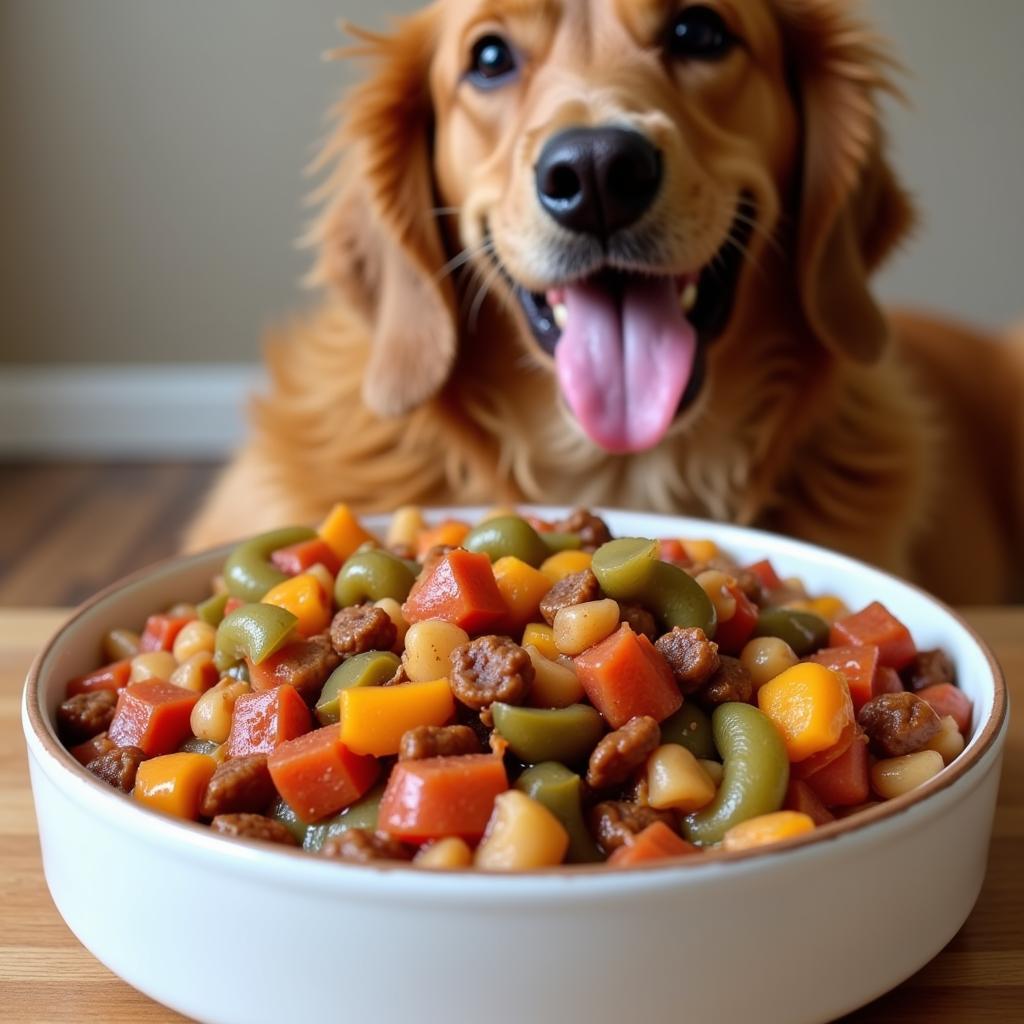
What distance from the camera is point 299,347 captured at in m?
2.24

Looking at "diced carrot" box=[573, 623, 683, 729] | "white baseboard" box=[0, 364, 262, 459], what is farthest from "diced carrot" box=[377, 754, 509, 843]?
"white baseboard" box=[0, 364, 262, 459]

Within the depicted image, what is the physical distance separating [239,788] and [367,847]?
0.12 metres

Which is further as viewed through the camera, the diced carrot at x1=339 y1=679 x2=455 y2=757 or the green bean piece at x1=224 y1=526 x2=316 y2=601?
the green bean piece at x1=224 y1=526 x2=316 y2=601

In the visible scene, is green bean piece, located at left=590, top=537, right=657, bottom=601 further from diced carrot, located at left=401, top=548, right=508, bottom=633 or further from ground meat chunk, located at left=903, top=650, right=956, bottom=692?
ground meat chunk, located at left=903, top=650, right=956, bottom=692

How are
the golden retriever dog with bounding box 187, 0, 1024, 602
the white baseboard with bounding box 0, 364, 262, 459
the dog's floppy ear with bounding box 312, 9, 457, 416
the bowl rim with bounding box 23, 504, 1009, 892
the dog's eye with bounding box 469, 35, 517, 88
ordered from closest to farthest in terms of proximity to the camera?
1. the bowl rim with bounding box 23, 504, 1009, 892
2. the golden retriever dog with bounding box 187, 0, 1024, 602
3. the dog's eye with bounding box 469, 35, 517, 88
4. the dog's floppy ear with bounding box 312, 9, 457, 416
5. the white baseboard with bounding box 0, 364, 262, 459

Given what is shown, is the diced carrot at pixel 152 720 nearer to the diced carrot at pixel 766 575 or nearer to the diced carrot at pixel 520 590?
the diced carrot at pixel 520 590

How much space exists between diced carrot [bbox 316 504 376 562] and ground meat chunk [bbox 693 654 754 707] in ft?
1.36

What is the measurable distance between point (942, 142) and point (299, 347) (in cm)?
270

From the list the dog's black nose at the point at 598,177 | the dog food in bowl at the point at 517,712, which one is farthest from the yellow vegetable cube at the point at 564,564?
the dog's black nose at the point at 598,177

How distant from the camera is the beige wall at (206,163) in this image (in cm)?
399

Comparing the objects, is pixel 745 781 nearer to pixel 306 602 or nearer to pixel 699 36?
pixel 306 602

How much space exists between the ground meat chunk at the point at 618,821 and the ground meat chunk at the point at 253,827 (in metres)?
0.19

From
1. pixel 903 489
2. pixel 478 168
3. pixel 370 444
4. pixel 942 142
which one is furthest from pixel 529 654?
pixel 942 142

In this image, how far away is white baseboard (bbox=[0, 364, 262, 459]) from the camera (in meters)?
4.33
